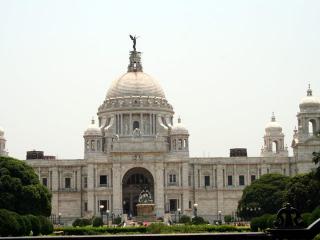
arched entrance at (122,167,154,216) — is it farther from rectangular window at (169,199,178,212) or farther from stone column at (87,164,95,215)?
stone column at (87,164,95,215)

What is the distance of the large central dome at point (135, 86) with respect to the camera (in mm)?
114000

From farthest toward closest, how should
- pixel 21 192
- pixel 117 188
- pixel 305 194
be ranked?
pixel 117 188
pixel 21 192
pixel 305 194

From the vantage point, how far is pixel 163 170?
101 metres

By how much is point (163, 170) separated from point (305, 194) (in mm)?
36686

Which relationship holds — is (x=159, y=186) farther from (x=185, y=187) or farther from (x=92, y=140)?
(x=92, y=140)

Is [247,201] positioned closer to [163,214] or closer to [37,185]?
[163,214]

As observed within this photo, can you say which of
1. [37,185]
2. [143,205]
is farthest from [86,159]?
[37,185]

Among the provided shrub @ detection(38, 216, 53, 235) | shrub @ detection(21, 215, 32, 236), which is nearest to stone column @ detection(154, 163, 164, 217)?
shrub @ detection(38, 216, 53, 235)

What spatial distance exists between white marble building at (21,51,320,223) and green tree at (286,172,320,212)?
29516mm

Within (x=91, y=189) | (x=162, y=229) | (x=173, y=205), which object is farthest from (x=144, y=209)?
(x=162, y=229)

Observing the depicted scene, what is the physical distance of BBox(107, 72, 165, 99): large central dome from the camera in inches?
A: 4488

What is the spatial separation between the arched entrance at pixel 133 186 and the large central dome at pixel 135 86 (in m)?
12.4

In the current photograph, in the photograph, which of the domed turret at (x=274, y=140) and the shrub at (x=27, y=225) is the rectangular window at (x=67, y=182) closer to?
the domed turret at (x=274, y=140)

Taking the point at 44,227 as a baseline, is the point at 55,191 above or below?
above
